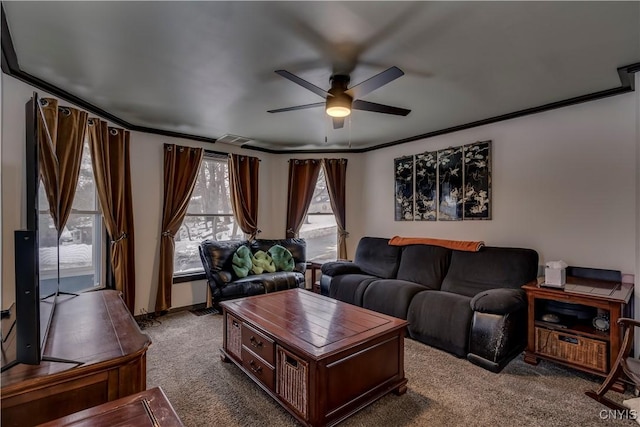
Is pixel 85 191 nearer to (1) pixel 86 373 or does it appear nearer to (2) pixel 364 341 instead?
(1) pixel 86 373

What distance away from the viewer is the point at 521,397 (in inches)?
89.8

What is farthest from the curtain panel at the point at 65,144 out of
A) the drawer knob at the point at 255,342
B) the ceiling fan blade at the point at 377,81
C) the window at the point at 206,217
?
the ceiling fan blade at the point at 377,81

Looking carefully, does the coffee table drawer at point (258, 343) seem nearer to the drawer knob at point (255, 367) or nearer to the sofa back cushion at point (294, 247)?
the drawer knob at point (255, 367)

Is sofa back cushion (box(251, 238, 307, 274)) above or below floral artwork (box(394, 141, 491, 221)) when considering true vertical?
below

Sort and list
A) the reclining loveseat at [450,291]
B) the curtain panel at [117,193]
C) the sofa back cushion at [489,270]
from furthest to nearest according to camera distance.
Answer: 1. the curtain panel at [117,193]
2. the sofa back cushion at [489,270]
3. the reclining loveseat at [450,291]

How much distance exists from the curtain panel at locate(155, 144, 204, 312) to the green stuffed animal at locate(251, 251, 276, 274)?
110 centimetres

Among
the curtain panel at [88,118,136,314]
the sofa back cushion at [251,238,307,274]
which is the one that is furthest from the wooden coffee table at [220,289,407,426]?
the sofa back cushion at [251,238,307,274]

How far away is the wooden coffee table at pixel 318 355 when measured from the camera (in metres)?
1.91

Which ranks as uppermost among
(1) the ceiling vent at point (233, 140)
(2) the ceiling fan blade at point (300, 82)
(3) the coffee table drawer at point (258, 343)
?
(1) the ceiling vent at point (233, 140)

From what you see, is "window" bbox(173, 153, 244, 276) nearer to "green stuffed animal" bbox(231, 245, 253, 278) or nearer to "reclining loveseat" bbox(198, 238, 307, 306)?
"reclining loveseat" bbox(198, 238, 307, 306)

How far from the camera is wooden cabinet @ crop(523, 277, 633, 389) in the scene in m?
2.37

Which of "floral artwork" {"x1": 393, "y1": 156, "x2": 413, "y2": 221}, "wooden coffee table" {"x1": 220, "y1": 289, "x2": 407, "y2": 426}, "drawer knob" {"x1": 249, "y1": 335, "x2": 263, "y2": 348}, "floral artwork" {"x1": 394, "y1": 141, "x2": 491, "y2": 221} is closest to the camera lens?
"wooden coffee table" {"x1": 220, "y1": 289, "x2": 407, "y2": 426}

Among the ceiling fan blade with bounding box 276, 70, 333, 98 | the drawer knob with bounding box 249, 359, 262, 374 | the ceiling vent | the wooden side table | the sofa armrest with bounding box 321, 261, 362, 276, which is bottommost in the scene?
the drawer knob with bounding box 249, 359, 262, 374

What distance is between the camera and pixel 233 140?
4.64 metres
